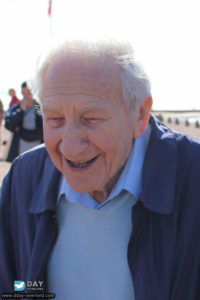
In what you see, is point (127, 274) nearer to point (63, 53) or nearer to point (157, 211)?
point (157, 211)

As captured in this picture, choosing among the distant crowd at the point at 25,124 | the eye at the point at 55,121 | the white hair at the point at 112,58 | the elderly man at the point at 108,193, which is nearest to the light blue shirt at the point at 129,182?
the elderly man at the point at 108,193

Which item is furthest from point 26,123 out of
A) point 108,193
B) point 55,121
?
point 55,121

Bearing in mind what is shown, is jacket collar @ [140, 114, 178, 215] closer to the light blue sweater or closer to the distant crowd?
the light blue sweater

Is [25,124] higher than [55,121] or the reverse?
the reverse

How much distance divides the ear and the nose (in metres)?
0.26

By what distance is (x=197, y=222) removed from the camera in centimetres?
188

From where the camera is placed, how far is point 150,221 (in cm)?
190

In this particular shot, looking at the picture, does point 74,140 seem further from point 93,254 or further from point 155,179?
point 93,254

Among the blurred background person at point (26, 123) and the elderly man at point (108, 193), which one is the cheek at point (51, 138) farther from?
the blurred background person at point (26, 123)

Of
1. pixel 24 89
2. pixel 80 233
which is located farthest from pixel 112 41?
pixel 24 89

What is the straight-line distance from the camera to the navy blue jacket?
6.06 feet

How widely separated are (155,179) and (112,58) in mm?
561

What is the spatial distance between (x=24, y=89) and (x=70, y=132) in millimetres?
4484

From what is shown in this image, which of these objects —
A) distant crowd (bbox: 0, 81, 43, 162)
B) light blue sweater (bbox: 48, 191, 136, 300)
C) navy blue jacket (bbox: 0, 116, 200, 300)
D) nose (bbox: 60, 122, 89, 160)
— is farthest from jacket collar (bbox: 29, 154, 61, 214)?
distant crowd (bbox: 0, 81, 43, 162)
